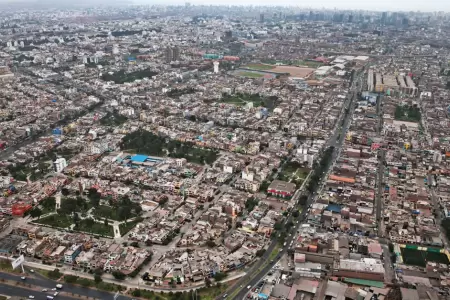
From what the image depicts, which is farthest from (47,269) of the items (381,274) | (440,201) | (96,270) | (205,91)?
(205,91)

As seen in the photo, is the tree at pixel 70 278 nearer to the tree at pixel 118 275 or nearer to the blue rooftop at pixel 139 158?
the tree at pixel 118 275

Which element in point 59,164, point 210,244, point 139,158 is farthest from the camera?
point 139,158

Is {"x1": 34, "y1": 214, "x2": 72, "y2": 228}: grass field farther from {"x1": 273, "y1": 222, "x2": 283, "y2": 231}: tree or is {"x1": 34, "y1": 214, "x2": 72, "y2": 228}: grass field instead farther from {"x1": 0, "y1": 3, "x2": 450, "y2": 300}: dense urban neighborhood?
{"x1": 273, "y1": 222, "x2": 283, "y2": 231}: tree

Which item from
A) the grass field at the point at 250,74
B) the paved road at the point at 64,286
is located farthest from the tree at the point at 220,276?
the grass field at the point at 250,74

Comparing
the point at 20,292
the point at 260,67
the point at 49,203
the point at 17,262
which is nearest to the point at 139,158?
the point at 49,203

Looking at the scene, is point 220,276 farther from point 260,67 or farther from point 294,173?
point 260,67

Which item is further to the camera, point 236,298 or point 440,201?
point 440,201

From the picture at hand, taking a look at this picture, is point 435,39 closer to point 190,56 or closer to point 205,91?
point 190,56
